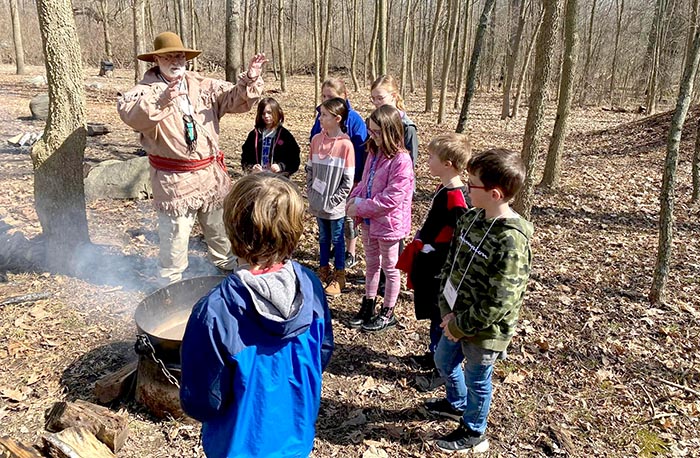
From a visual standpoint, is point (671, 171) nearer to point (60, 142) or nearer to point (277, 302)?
point (277, 302)

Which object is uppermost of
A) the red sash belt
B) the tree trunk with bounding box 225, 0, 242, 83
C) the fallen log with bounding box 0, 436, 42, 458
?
the tree trunk with bounding box 225, 0, 242, 83

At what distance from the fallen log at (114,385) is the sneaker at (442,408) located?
2031 mm

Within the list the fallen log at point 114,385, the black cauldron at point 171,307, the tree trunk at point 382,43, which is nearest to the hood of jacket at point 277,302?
the black cauldron at point 171,307

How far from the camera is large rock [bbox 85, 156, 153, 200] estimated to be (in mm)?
6676

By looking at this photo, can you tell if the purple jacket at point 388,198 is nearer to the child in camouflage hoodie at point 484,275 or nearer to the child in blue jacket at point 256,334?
the child in camouflage hoodie at point 484,275

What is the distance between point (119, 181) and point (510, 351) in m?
5.57

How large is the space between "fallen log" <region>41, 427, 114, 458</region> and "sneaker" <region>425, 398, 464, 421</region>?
1991mm

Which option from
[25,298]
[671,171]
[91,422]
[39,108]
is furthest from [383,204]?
[39,108]

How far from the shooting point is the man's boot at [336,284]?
4.70 m

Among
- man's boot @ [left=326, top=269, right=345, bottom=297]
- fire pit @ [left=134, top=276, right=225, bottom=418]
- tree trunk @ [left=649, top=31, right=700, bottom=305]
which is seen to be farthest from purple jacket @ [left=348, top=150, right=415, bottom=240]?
tree trunk @ [left=649, top=31, right=700, bottom=305]

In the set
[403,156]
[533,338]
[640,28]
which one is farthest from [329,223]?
[640,28]

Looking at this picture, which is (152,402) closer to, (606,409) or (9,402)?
(9,402)

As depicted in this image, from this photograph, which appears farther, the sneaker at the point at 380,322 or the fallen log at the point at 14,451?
the sneaker at the point at 380,322

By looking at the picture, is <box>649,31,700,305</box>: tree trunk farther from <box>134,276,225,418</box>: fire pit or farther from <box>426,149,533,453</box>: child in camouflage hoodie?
<box>134,276,225,418</box>: fire pit
